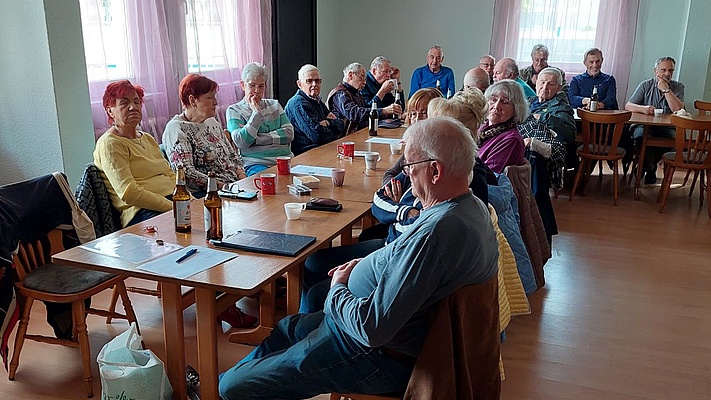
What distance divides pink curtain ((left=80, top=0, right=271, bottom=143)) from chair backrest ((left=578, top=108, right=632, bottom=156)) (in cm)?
317

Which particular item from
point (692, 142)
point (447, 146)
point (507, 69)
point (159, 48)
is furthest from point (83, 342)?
point (692, 142)

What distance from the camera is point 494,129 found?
308cm

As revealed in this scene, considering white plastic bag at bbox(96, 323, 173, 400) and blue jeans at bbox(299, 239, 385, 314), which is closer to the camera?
white plastic bag at bbox(96, 323, 173, 400)

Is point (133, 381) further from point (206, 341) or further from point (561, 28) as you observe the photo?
point (561, 28)

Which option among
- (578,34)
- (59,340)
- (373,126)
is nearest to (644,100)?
(578,34)

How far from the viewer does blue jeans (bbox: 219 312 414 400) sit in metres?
1.67

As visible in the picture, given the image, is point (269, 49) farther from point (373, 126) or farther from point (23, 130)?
point (23, 130)

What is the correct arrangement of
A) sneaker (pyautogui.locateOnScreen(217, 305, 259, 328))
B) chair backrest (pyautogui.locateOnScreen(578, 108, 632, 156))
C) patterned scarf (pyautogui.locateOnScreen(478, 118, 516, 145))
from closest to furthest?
sneaker (pyautogui.locateOnScreen(217, 305, 259, 328)) < patterned scarf (pyautogui.locateOnScreen(478, 118, 516, 145)) < chair backrest (pyautogui.locateOnScreen(578, 108, 632, 156))

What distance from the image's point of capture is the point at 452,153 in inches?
64.6

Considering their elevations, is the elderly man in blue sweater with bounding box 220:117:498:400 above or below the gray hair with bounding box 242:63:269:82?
below

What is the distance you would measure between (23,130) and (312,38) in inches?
157

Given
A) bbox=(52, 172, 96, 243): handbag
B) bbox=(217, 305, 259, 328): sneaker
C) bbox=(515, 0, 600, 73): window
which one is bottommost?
bbox=(217, 305, 259, 328): sneaker

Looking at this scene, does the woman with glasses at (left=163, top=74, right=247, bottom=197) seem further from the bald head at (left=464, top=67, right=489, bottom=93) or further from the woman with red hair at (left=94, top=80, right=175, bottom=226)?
the bald head at (left=464, top=67, right=489, bottom=93)

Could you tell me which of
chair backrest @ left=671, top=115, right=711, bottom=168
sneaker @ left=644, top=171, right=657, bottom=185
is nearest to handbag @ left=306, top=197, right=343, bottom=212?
chair backrest @ left=671, top=115, right=711, bottom=168
